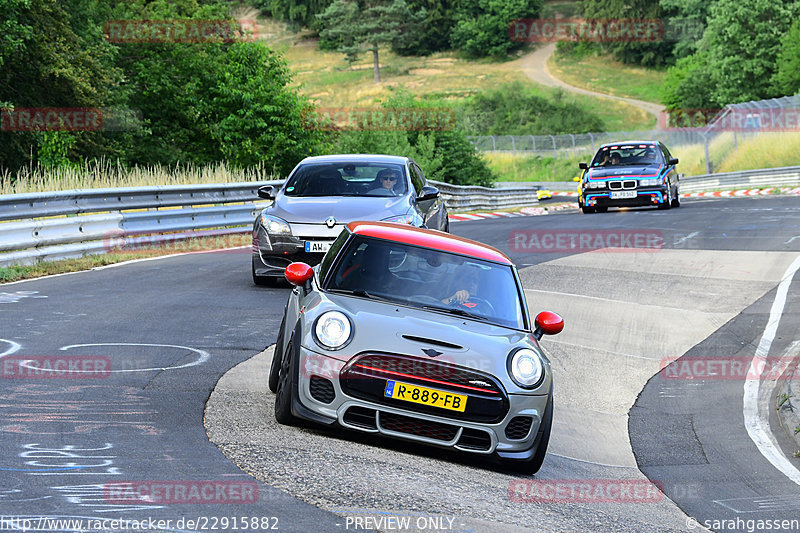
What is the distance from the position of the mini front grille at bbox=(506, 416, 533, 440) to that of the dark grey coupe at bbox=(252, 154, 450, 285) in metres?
6.61

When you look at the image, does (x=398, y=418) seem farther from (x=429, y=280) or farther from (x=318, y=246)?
(x=318, y=246)

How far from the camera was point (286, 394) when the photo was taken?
705 cm

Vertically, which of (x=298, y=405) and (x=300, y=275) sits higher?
(x=300, y=275)

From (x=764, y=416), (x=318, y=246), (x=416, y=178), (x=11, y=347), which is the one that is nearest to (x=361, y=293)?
(x=11, y=347)

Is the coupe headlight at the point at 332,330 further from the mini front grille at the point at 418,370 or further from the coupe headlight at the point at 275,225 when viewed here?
the coupe headlight at the point at 275,225

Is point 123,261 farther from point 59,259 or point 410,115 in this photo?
point 410,115

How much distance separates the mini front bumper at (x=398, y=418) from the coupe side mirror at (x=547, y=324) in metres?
0.73

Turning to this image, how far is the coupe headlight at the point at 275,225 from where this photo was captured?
13555 mm

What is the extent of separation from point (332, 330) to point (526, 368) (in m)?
1.25

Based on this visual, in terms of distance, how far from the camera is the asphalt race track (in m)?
5.59

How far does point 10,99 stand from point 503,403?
27.4m

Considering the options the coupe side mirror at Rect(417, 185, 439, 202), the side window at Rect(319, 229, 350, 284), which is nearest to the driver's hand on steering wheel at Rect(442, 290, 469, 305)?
the side window at Rect(319, 229, 350, 284)

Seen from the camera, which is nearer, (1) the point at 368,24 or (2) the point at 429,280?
(2) the point at 429,280

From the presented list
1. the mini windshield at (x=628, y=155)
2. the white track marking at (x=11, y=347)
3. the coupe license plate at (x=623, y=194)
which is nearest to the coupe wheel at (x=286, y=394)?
the white track marking at (x=11, y=347)
